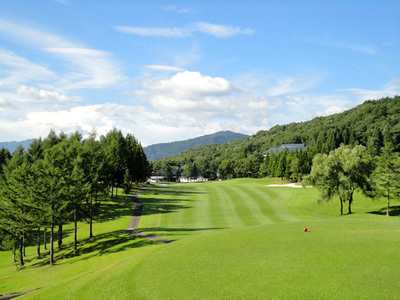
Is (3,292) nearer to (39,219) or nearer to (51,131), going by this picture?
(39,219)

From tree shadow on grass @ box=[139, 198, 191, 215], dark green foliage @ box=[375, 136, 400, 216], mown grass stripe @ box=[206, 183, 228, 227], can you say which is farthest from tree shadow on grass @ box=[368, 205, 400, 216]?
tree shadow on grass @ box=[139, 198, 191, 215]

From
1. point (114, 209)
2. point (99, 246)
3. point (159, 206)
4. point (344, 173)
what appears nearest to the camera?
point (99, 246)

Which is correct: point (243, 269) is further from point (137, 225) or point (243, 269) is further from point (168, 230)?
point (137, 225)

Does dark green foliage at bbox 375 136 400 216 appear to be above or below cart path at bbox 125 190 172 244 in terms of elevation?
above

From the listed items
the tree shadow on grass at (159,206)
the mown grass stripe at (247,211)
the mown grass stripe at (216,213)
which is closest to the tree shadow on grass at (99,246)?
the mown grass stripe at (216,213)

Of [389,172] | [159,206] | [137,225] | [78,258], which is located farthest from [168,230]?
[389,172]

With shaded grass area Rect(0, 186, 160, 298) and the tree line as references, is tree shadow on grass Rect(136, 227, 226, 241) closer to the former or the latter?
shaded grass area Rect(0, 186, 160, 298)

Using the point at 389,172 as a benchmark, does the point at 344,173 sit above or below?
below

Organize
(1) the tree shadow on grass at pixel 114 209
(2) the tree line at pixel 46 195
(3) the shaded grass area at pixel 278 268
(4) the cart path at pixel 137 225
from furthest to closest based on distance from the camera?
(1) the tree shadow on grass at pixel 114 209
(2) the tree line at pixel 46 195
(4) the cart path at pixel 137 225
(3) the shaded grass area at pixel 278 268

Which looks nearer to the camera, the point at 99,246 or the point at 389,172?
the point at 99,246

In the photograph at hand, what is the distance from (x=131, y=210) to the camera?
2495 inches

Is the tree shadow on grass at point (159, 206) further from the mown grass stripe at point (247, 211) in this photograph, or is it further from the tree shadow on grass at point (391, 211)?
the tree shadow on grass at point (391, 211)

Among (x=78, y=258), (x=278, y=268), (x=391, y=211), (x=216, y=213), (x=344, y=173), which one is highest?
(x=344, y=173)

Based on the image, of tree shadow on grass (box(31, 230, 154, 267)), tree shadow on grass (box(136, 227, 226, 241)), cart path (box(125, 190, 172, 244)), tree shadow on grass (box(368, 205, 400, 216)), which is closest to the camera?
tree shadow on grass (box(31, 230, 154, 267))
